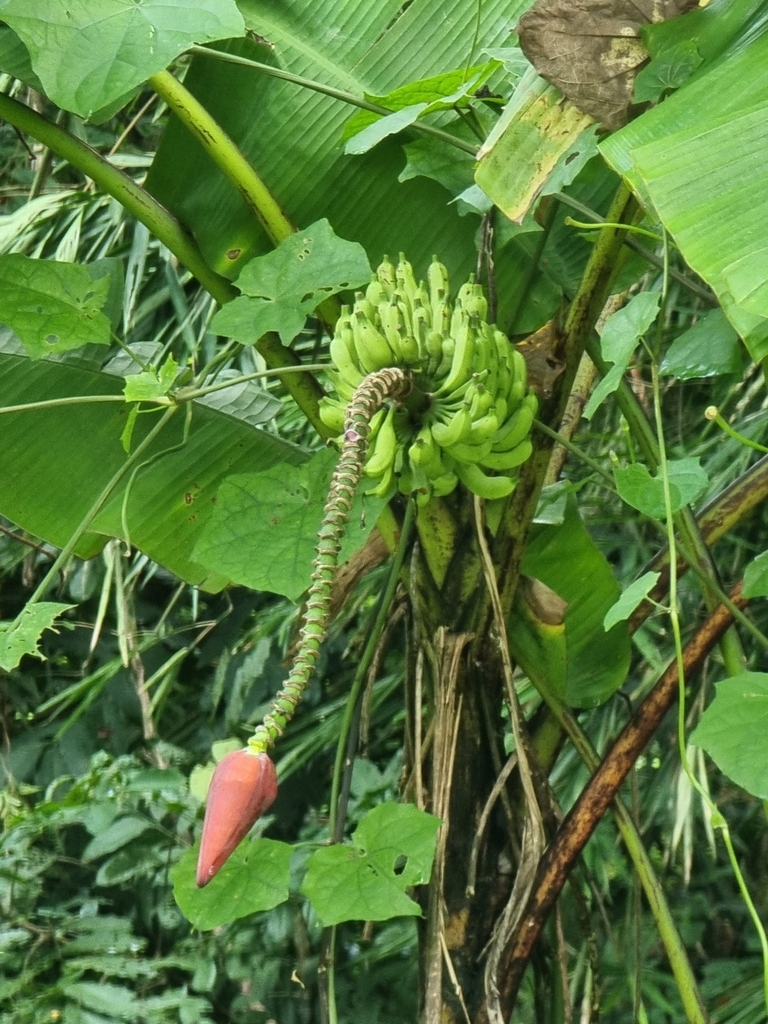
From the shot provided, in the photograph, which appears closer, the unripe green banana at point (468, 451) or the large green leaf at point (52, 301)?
the unripe green banana at point (468, 451)

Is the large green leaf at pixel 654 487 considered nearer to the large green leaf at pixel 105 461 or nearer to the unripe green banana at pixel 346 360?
the unripe green banana at pixel 346 360

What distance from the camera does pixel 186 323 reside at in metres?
1.52

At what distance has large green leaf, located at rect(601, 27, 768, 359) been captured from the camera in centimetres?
46

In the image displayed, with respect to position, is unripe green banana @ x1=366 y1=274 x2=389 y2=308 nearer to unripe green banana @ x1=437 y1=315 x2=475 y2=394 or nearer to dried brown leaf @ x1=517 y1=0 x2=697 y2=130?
unripe green banana @ x1=437 y1=315 x2=475 y2=394

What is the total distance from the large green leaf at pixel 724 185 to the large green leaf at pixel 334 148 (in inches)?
12.7

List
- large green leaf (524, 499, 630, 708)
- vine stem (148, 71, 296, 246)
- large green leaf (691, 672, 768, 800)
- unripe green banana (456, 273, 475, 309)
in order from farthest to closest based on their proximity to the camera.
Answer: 1. large green leaf (524, 499, 630, 708)
2. vine stem (148, 71, 296, 246)
3. unripe green banana (456, 273, 475, 309)
4. large green leaf (691, 672, 768, 800)

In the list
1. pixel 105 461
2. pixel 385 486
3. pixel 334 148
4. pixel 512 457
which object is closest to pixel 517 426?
pixel 512 457

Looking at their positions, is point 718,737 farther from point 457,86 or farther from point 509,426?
point 457,86

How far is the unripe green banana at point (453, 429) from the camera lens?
638 mm

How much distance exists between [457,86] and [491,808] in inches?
22.7

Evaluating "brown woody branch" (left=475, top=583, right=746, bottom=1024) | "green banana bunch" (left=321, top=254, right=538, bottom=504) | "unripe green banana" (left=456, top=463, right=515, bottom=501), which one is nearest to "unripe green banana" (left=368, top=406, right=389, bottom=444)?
"green banana bunch" (left=321, top=254, right=538, bottom=504)

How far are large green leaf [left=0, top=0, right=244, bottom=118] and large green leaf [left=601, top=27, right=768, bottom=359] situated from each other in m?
0.27

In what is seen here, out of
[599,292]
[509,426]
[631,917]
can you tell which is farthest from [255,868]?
[631,917]

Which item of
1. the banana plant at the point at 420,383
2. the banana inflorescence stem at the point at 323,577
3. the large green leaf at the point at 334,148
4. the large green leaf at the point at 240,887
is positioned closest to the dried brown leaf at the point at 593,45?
the banana plant at the point at 420,383
